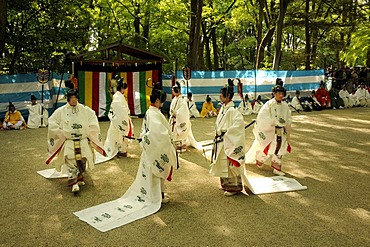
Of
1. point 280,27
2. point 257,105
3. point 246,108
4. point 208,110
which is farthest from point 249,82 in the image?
point 280,27

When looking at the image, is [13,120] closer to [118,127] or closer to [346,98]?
[118,127]

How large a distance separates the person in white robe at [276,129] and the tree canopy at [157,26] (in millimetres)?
4684

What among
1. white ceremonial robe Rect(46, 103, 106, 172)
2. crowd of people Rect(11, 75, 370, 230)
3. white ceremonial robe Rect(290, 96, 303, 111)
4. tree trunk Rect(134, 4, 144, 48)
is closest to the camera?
crowd of people Rect(11, 75, 370, 230)

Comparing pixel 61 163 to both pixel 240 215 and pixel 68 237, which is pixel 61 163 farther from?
pixel 240 215

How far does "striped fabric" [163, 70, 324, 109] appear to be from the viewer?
14.0 metres

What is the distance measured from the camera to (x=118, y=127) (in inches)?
278

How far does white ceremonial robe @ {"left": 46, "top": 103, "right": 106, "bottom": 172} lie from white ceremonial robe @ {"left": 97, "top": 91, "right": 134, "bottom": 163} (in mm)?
1684

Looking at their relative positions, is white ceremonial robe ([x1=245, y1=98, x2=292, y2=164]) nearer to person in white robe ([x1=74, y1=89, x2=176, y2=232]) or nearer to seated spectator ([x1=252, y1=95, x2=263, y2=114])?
person in white robe ([x1=74, y1=89, x2=176, y2=232])

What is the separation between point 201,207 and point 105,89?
904cm

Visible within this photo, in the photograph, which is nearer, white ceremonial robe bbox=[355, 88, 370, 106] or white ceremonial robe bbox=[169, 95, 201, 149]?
white ceremonial robe bbox=[169, 95, 201, 149]

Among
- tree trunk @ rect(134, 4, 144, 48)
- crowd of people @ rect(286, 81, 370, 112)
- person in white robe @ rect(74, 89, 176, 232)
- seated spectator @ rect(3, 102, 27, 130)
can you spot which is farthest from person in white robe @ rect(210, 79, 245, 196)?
tree trunk @ rect(134, 4, 144, 48)

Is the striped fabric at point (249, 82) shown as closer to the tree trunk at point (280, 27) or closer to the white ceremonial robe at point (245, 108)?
the white ceremonial robe at point (245, 108)

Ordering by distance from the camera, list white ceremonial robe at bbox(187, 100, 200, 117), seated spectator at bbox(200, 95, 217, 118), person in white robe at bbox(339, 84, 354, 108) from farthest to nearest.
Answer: person in white robe at bbox(339, 84, 354, 108) < seated spectator at bbox(200, 95, 217, 118) < white ceremonial robe at bbox(187, 100, 200, 117)

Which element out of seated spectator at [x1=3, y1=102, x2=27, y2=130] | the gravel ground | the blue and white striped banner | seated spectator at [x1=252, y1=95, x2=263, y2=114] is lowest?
the gravel ground
